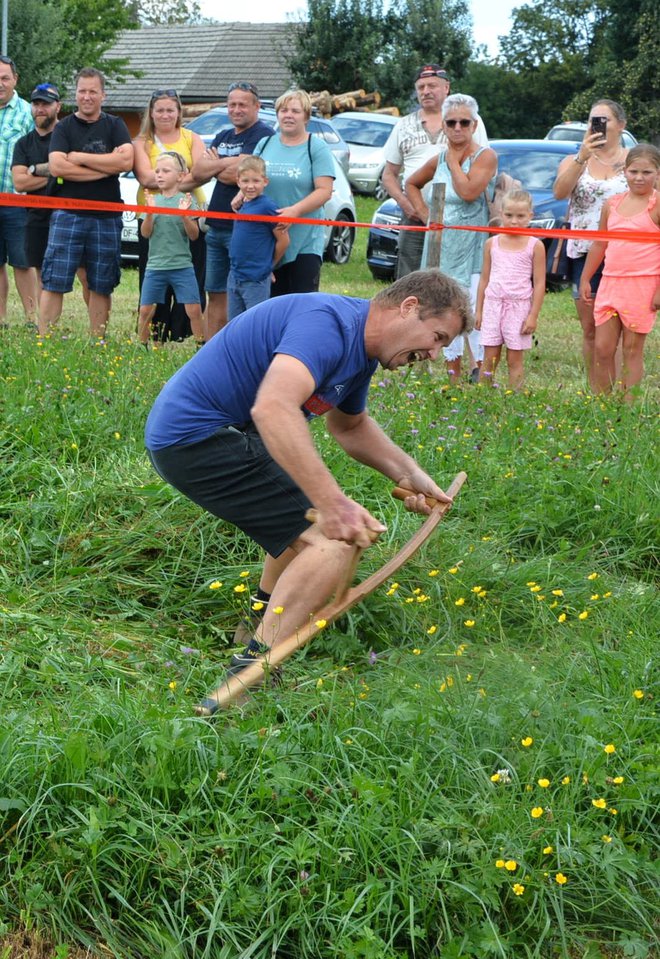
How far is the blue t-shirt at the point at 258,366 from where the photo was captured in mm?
3822

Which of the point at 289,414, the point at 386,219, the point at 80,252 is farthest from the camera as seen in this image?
the point at 386,219

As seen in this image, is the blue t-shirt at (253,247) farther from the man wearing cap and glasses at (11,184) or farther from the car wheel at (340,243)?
the car wheel at (340,243)

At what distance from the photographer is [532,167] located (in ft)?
49.1

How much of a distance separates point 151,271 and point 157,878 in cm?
636

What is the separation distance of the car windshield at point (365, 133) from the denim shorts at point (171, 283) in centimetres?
1653

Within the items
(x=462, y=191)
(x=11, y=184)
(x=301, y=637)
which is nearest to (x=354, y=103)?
(x=11, y=184)

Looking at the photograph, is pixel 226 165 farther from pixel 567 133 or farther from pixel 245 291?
pixel 567 133

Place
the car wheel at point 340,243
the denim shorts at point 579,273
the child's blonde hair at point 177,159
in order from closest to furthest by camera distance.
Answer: the denim shorts at point 579,273 → the child's blonde hair at point 177,159 → the car wheel at point 340,243

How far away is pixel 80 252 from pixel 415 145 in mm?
2633

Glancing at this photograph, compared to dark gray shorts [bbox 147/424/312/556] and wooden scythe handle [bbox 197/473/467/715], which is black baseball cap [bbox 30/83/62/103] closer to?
dark gray shorts [bbox 147/424/312/556]

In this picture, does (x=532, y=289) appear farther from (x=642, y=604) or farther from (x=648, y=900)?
(x=648, y=900)

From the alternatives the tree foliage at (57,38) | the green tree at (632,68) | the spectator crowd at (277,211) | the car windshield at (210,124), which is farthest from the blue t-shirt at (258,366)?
the green tree at (632,68)

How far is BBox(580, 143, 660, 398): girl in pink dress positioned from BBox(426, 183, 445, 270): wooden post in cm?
121

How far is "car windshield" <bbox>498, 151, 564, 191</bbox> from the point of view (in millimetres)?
14695
